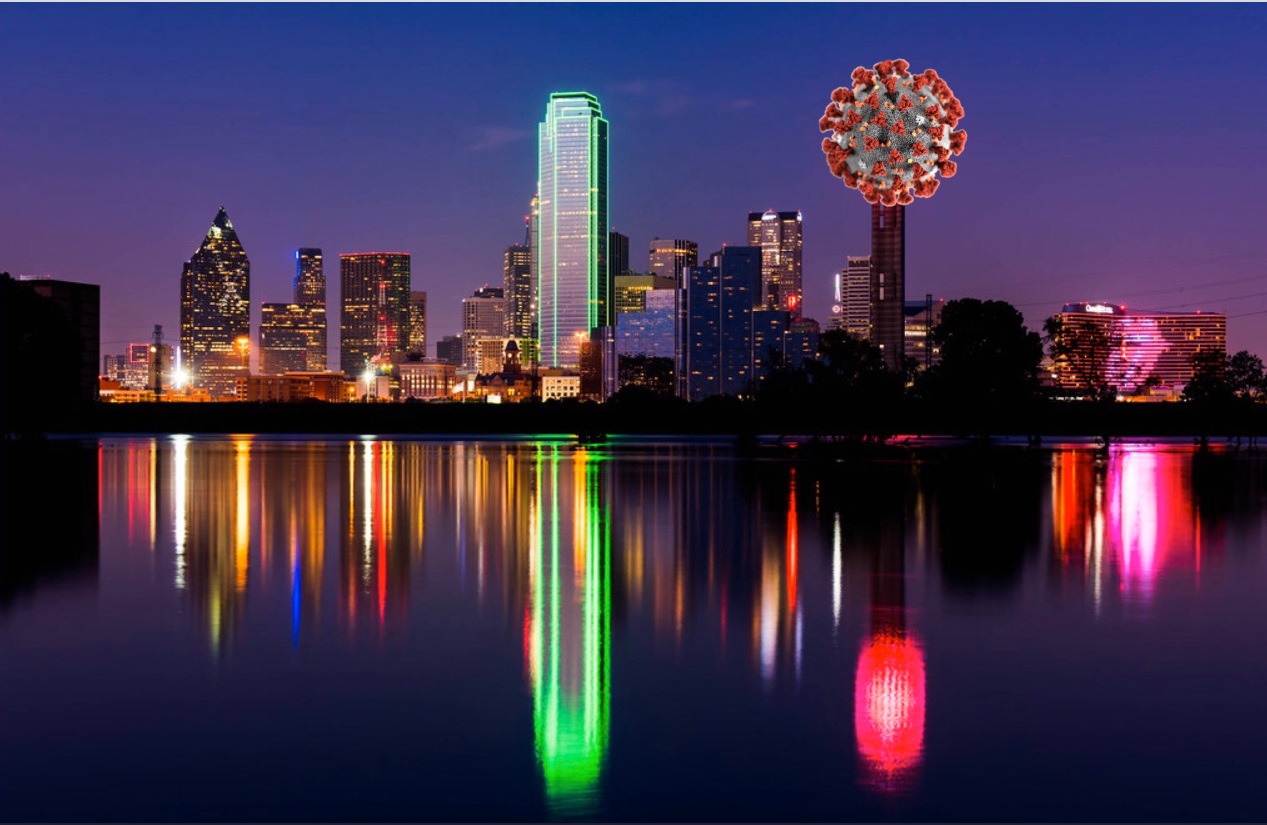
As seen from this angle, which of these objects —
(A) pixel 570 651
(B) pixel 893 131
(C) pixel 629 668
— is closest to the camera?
(C) pixel 629 668

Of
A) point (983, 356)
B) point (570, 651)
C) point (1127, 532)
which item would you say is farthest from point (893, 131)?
point (983, 356)

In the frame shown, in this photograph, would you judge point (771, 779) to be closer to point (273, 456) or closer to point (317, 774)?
point (317, 774)

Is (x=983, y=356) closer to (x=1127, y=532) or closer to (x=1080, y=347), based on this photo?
(x=1080, y=347)

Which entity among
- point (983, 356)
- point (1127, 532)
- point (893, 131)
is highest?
point (893, 131)

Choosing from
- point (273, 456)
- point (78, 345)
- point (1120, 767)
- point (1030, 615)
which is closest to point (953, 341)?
point (273, 456)

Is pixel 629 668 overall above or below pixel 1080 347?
below

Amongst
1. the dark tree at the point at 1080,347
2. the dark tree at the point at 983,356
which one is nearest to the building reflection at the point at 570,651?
the dark tree at the point at 983,356

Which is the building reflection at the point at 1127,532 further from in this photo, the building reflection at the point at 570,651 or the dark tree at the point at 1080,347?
the dark tree at the point at 1080,347

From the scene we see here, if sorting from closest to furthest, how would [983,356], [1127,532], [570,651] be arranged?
[570,651] → [1127,532] → [983,356]
